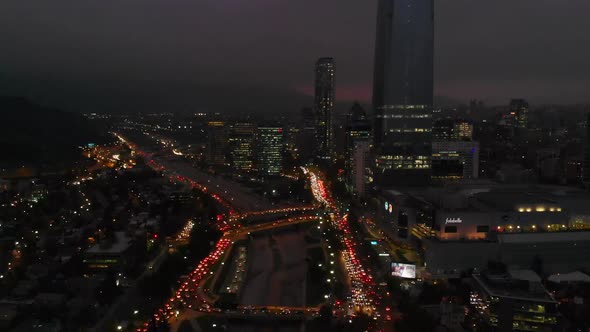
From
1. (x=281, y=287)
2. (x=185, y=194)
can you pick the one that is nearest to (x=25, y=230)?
(x=185, y=194)

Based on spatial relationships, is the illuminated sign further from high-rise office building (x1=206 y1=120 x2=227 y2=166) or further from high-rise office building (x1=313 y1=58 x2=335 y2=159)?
high-rise office building (x1=313 y1=58 x2=335 y2=159)

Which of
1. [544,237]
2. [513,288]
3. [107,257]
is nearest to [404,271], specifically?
[513,288]

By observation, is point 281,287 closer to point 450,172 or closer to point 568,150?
point 450,172

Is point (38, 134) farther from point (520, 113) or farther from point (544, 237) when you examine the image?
point (520, 113)

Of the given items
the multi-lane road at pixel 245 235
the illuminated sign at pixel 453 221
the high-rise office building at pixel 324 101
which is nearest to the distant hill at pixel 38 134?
the multi-lane road at pixel 245 235

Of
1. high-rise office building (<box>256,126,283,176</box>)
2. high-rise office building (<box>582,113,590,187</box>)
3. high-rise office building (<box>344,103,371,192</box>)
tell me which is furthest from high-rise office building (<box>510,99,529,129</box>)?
high-rise office building (<box>256,126,283,176</box>)

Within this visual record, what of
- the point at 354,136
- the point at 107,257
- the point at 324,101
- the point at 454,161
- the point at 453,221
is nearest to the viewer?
the point at 107,257

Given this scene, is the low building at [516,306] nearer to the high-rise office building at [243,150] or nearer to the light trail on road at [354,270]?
the light trail on road at [354,270]
